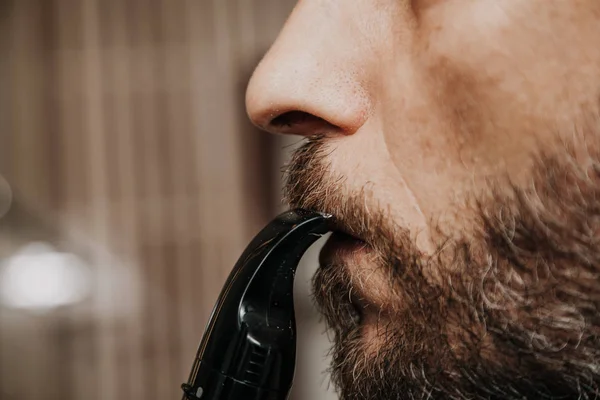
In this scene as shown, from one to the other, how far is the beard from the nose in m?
0.04

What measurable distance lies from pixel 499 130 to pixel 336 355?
7.6 inches

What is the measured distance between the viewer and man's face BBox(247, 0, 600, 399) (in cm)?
34

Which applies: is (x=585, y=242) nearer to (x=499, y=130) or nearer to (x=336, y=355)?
(x=499, y=130)

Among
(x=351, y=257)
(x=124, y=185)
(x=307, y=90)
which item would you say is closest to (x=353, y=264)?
(x=351, y=257)

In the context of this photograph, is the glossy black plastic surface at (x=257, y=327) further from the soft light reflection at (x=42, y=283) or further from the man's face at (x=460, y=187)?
the soft light reflection at (x=42, y=283)

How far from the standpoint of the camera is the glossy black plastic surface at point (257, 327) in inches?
13.7

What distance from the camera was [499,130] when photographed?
347 millimetres

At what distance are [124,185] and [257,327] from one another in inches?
44.5

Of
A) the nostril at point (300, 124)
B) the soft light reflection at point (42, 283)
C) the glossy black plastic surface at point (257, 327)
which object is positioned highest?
the nostril at point (300, 124)

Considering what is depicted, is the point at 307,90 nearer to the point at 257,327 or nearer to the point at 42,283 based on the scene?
the point at 257,327

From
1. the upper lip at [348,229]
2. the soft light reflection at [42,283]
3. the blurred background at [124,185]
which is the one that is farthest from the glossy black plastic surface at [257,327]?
the soft light reflection at [42,283]

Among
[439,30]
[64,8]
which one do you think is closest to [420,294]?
[439,30]

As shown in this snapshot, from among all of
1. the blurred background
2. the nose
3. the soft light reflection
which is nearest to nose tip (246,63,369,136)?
the nose

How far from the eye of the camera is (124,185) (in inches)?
55.9
